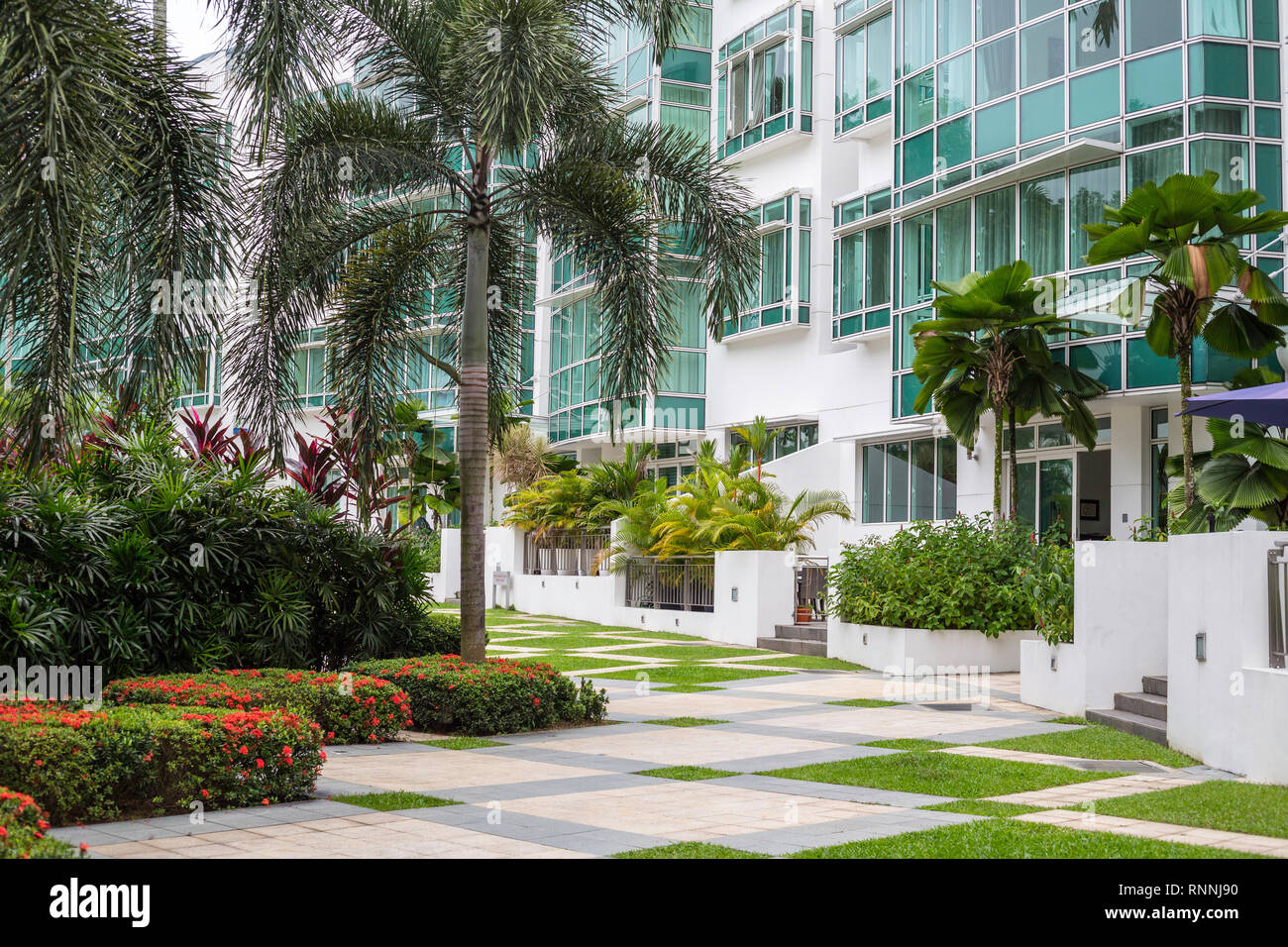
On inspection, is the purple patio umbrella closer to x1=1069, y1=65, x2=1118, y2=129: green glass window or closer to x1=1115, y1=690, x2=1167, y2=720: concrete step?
x1=1115, y1=690, x2=1167, y2=720: concrete step

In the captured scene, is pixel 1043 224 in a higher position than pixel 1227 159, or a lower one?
lower

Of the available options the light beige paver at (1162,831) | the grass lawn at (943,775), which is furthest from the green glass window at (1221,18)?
the light beige paver at (1162,831)

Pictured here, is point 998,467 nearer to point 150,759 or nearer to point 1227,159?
point 1227,159

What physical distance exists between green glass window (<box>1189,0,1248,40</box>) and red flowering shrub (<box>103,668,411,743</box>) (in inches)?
605

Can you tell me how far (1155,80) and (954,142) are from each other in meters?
4.10

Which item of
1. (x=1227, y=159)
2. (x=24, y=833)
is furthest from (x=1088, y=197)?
(x=24, y=833)

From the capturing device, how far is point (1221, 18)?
18750 millimetres

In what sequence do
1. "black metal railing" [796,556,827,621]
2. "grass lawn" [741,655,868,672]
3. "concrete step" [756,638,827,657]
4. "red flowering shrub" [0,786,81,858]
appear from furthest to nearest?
"black metal railing" [796,556,827,621]
"concrete step" [756,638,827,657]
"grass lawn" [741,655,868,672]
"red flowering shrub" [0,786,81,858]

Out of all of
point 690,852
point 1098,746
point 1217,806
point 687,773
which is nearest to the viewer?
point 690,852

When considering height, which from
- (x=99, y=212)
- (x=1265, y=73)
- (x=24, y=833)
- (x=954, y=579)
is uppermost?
(x=1265, y=73)

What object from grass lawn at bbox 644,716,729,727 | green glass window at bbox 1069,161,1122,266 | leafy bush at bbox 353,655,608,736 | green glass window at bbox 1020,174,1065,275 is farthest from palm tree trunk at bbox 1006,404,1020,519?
leafy bush at bbox 353,655,608,736

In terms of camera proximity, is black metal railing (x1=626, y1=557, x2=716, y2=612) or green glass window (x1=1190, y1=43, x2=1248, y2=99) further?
black metal railing (x1=626, y1=557, x2=716, y2=612)

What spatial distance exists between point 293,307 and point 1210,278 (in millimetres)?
11501

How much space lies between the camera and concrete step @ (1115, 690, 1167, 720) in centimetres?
1199
